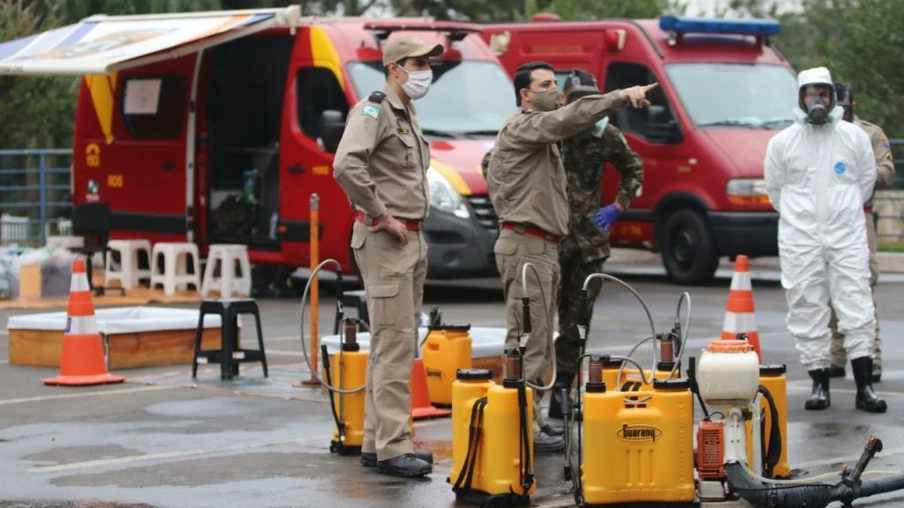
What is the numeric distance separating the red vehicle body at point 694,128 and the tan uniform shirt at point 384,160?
10.3 m

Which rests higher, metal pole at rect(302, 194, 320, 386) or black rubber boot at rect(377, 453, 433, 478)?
metal pole at rect(302, 194, 320, 386)

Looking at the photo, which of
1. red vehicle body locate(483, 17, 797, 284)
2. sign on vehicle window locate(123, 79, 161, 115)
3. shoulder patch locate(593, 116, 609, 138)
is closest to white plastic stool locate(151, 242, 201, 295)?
sign on vehicle window locate(123, 79, 161, 115)

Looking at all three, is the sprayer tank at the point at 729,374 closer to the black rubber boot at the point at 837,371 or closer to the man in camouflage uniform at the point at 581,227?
the man in camouflage uniform at the point at 581,227

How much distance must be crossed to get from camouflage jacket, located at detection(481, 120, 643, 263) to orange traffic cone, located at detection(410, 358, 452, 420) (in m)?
1.16

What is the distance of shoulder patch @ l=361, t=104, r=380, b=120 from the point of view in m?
8.49

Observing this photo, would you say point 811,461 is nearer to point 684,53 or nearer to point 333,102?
point 333,102

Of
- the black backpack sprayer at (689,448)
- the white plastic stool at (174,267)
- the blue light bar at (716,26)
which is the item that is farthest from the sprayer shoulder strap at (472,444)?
the blue light bar at (716,26)

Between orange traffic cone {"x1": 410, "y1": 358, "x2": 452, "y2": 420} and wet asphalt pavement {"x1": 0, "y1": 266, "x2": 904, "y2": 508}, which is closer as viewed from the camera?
wet asphalt pavement {"x1": 0, "y1": 266, "x2": 904, "y2": 508}

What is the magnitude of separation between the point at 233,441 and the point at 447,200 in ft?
24.7

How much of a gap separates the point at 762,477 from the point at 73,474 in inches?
128

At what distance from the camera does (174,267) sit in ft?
61.4

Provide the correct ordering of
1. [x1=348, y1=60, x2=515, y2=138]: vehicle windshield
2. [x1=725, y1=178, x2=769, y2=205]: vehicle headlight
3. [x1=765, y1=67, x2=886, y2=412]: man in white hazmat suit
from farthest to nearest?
[x1=725, y1=178, x2=769, y2=205]: vehicle headlight, [x1=348, y1=60, x2=515, y2=138]: vehicle windshield, [x1=765, y1=67, x2=886, y2=412]: man in white hazmat suit

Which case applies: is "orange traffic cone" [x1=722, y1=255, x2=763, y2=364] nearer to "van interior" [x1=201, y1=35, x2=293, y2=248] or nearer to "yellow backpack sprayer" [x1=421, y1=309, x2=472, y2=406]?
"yellow backpack sprayer" [x1=421, y1=309, x2=472, y2=406]

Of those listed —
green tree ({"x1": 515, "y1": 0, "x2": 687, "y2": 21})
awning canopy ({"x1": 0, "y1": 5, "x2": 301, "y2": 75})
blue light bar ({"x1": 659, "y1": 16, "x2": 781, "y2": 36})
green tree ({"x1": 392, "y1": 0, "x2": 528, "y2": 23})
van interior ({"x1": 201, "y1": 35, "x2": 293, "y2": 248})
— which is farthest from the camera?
green tree ({"x1": 392, "y1": 0, "x2": 528, "y2": 23})
